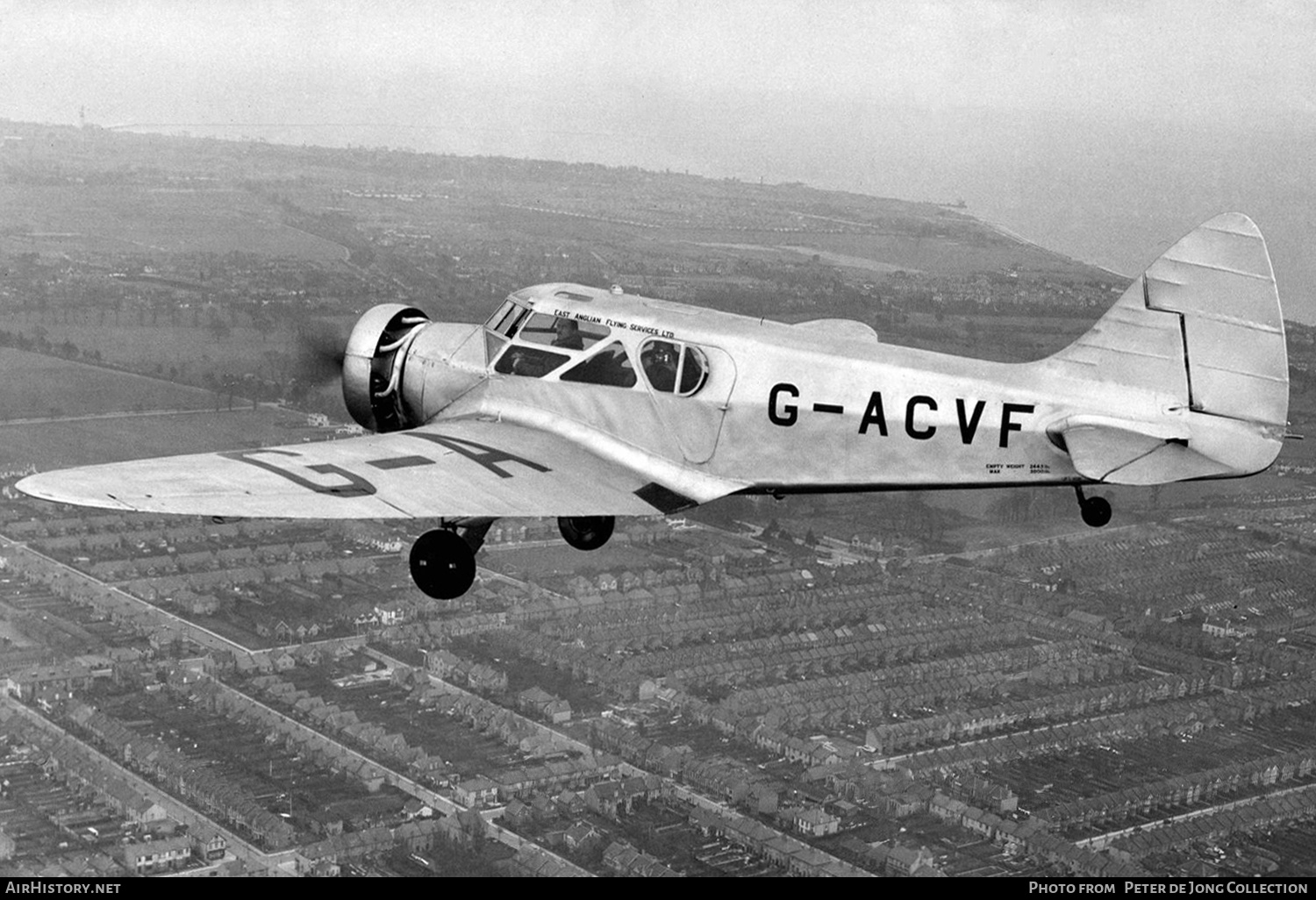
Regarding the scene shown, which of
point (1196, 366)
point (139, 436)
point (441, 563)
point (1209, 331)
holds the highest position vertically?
point (1209, 331)

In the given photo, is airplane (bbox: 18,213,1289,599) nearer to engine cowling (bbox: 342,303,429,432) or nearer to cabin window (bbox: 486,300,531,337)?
cabin window (bbox: 486,300,531,337)

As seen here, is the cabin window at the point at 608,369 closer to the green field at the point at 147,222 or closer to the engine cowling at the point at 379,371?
the engine cowling at the point at 379,371

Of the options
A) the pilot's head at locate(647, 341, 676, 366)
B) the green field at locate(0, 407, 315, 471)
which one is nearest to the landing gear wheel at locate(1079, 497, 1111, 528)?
the pilot's head at locate(647, 341, 676, 366)

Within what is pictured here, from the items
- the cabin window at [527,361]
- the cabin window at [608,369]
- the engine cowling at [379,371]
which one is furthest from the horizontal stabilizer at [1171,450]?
the engine cowling at [379,371]

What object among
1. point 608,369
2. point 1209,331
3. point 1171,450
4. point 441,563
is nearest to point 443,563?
point 441,563

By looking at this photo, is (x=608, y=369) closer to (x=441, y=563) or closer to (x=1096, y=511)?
(x=441, y=563)
